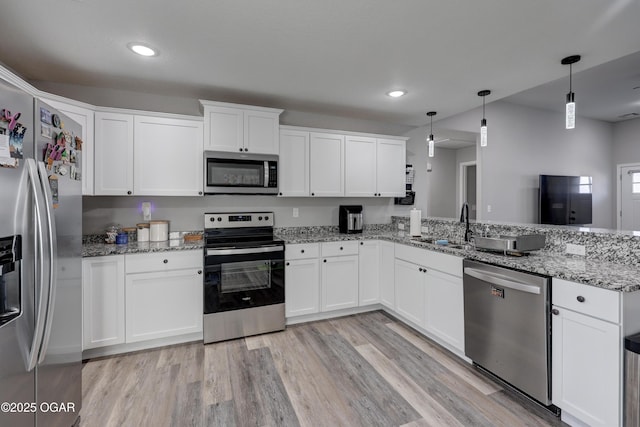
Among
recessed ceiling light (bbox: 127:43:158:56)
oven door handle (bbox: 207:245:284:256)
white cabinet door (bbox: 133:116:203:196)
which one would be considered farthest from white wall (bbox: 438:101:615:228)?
recessed ceiling light (bbox: 127:43:158:56)

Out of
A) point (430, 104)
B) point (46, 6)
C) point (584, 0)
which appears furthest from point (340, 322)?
point (46, 6)

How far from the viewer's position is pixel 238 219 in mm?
3268

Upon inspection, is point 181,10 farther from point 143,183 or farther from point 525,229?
point 525,229

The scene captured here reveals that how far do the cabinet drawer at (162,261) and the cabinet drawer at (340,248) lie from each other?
1256 mm

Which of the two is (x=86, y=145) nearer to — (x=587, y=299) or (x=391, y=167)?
(x=391, y=167)

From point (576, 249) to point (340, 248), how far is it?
2.00 meters

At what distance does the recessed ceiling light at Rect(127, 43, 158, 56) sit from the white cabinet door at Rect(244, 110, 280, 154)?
3.21 ft

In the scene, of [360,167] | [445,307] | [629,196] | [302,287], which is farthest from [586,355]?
[629,196]

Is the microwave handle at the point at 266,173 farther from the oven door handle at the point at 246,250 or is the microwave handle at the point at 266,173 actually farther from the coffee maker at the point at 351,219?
the coffee maker at the point at 351,219

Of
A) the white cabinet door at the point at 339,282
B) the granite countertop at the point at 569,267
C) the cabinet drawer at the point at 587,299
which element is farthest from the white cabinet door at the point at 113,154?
the cabinet drawer at the point at 587,299

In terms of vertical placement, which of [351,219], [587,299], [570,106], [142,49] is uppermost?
[142,49]

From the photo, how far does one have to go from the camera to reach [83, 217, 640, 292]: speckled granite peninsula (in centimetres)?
166

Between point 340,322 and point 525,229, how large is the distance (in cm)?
199

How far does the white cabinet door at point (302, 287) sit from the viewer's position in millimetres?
3061
